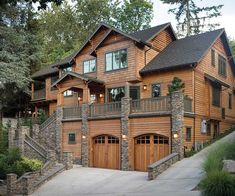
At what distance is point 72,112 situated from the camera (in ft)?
101

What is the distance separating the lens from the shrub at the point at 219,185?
1344 centimetres

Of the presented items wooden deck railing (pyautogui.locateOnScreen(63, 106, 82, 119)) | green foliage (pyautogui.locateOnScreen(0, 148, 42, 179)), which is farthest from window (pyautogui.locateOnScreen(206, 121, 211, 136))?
Result: green foliage (pyautogui.locateOnScreen(0, 148, 42, 179))

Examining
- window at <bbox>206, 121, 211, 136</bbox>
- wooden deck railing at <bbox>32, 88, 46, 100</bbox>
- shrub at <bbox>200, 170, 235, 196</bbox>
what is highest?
wooden deck railing at <bbox>32, 88, 46, 100</bbox>

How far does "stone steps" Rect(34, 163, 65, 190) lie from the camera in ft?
74.4

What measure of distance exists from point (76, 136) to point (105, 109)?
371 cm

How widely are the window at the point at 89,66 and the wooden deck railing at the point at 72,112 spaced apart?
4.83 meters

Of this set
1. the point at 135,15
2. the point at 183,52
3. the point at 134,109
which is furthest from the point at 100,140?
the point at 135,15

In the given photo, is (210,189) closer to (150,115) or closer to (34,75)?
(150,115)

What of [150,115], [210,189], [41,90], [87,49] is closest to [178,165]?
[150,115]

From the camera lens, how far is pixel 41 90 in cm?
4138

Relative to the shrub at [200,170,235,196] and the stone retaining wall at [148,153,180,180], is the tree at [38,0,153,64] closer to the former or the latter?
the stone retaining wall at [148,153,180,180]

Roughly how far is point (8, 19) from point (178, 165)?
76.1 feet

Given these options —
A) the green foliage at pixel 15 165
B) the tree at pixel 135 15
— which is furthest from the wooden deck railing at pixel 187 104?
the tree at pixel 135 15

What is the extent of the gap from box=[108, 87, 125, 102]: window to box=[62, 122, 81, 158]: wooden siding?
3572mm
